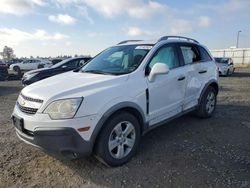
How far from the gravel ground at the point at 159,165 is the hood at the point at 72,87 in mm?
1094

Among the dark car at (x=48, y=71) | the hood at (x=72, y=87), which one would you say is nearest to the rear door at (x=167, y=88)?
the hood at (x=72, y=87)

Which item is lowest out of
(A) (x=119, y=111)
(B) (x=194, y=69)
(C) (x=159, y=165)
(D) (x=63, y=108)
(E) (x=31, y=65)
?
(C) (x=159, y=165)

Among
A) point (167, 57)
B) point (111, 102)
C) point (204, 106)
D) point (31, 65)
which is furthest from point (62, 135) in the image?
point (31, 65)

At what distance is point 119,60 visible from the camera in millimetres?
4594

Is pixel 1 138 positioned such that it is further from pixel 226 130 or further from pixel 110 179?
pixel 226 130

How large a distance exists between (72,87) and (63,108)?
1.25 feet

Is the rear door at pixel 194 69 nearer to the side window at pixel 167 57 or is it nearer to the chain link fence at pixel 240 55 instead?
the side window at pixel 167 57

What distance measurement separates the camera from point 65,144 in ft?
10.7

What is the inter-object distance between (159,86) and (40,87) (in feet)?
6.03

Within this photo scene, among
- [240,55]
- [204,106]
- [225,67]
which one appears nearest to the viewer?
[204,106]

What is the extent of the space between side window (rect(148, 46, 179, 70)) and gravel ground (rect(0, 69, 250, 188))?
137cm

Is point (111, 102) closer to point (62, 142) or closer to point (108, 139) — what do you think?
point (108, 139)

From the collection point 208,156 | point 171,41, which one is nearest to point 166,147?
point 208,156

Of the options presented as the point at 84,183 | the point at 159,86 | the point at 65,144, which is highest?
the point at 159,86
